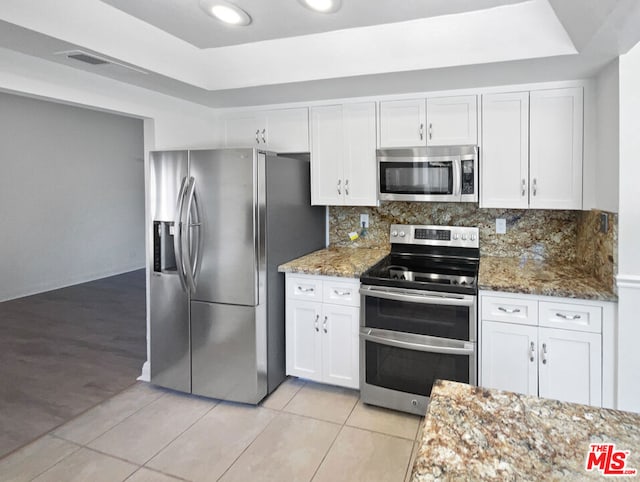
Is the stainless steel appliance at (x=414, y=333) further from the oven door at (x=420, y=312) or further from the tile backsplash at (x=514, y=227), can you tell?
the tile backsplash at (x=514, y=227)

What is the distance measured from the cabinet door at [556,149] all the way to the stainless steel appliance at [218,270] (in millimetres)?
1724

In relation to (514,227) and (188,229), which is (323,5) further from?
(514,227)

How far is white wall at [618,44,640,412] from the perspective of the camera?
7.24 ft

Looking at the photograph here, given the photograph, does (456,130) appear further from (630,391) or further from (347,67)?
(630,391)

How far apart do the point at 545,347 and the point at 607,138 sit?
1.26 metres

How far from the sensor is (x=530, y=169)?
9.37ft

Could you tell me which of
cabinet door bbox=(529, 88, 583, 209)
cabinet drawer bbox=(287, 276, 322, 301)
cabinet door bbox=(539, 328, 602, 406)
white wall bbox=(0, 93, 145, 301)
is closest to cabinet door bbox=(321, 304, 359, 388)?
cabinet drawer bbox=(287, 276, 322, 301)

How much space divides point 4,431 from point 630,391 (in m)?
3.64

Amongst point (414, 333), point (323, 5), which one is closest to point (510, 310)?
point (414, 333)

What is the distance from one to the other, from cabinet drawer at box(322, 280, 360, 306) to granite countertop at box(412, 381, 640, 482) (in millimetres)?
1763

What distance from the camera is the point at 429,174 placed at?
3.03 meters

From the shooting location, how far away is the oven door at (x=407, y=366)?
257 centimetres

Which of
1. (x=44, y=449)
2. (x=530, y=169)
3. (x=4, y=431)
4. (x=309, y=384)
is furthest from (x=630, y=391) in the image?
(x=4, y=431)

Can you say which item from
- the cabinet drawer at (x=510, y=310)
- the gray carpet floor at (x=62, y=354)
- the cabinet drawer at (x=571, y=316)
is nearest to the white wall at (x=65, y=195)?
the gray carpet floor at (x=62, y=354)
